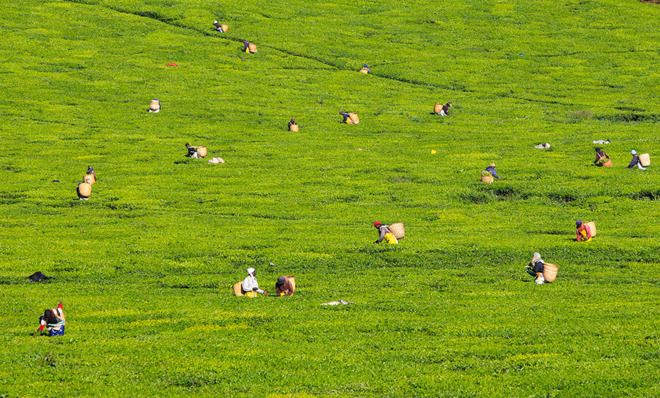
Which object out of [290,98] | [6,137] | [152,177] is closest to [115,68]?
[290,98]

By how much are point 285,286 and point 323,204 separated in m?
22.9

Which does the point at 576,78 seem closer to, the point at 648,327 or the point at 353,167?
the point at 353,167

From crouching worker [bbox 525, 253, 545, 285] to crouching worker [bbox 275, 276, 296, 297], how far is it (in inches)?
418

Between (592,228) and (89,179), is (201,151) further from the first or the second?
(592,228)

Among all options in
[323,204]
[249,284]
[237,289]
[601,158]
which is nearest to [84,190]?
[323,204]

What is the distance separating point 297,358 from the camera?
29.2 metres

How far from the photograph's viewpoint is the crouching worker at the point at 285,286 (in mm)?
38656

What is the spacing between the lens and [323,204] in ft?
202

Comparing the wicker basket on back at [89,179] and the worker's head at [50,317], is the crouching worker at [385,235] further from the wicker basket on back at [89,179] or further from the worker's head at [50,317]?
the wicker basket on back at [89,179]

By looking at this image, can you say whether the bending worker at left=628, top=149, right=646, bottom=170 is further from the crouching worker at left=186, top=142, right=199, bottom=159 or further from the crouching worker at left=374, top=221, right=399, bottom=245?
the crouching worker at left=186, top=142, right=199, bottom=159

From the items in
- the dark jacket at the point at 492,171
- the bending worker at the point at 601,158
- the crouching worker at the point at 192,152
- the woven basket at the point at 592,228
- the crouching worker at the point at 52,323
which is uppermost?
the crouching worker at the point at 192,152

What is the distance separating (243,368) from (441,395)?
20.6 ft

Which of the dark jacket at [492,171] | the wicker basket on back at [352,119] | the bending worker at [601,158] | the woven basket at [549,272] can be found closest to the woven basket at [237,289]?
the woven basket at [549,272]

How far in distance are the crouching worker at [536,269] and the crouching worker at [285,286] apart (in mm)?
10626
